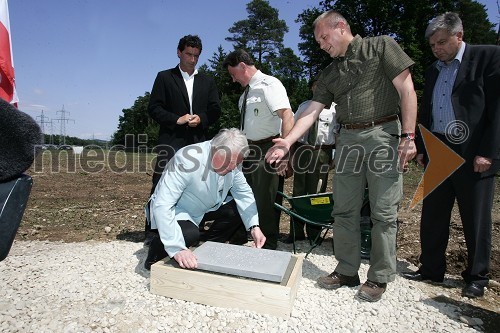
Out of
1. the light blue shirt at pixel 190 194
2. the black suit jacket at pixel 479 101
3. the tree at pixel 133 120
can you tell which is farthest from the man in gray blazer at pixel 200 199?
the tree at pixel 133 120

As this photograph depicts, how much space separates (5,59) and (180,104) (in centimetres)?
180

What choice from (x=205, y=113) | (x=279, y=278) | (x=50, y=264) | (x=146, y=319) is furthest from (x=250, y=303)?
(x=205, y=113)

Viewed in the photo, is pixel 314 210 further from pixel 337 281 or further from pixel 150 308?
pixel 150 308

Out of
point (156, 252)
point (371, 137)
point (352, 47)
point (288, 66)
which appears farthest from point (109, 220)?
point (288, 66)

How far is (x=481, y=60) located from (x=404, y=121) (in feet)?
3.38

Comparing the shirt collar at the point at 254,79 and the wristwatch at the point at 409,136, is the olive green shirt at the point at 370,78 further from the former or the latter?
the shirt collar at the point at 254,79

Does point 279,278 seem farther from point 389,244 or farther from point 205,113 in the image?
point 205,113

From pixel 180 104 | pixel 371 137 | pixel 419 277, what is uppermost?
pixel 180 104

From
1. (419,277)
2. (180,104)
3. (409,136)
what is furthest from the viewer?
(180,104)

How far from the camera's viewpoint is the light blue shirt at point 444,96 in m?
3.22

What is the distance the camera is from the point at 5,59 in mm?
3160

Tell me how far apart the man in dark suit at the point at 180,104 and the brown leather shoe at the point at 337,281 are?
218 cm

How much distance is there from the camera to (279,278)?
8.34 ft

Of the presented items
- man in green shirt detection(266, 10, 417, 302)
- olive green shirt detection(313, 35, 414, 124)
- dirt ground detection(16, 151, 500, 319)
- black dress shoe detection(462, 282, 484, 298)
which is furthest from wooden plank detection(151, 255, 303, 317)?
dirt ground detection(16, 151, 500, 319)
